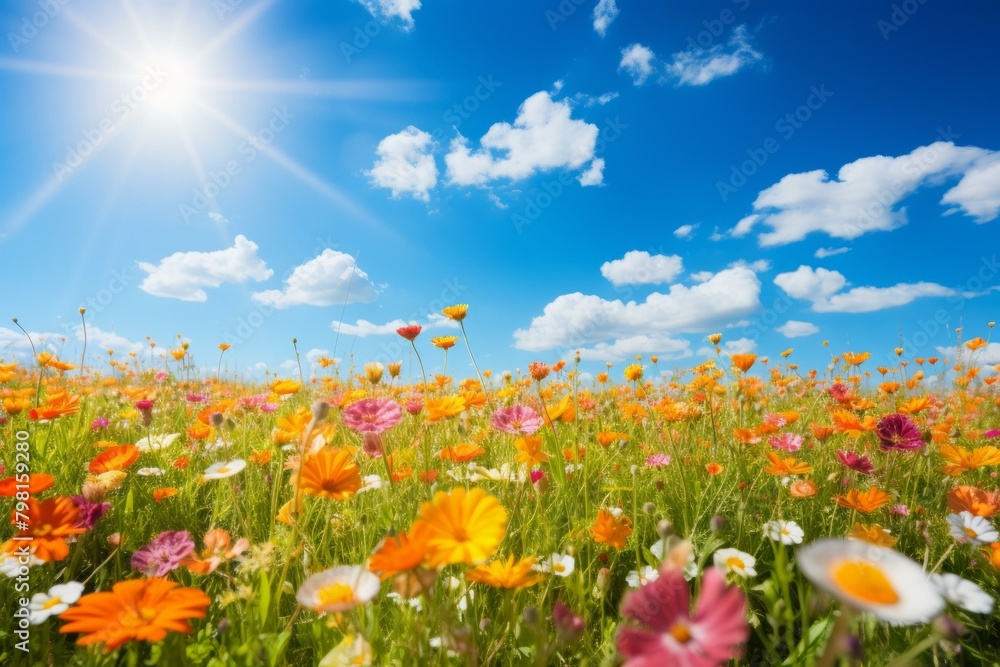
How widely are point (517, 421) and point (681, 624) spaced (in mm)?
1129

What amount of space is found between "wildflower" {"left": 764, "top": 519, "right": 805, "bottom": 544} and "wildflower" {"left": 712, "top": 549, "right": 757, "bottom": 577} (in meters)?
0.17

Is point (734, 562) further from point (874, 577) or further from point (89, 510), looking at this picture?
point (89, 510)

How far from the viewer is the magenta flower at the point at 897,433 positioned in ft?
5.73

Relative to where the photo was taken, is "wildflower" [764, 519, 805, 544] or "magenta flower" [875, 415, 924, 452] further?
"magenta flower" [875, 415, 924, 452]

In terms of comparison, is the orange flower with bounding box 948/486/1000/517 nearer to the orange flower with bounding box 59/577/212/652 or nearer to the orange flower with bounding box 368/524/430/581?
the orange flower with bounding box 368/524/430/581

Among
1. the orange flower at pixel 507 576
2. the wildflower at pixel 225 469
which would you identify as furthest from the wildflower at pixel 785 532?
the wildflower at pixel 225 469

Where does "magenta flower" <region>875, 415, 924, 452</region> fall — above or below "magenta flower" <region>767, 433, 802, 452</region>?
above

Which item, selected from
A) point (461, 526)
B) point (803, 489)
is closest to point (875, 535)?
point (803, 489)

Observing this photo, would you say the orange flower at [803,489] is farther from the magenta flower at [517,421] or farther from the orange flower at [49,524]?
the orange flower at [49,524]

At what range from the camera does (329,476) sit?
1.04 meters

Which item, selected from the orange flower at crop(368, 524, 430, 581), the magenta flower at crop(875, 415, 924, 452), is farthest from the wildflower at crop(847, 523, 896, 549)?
the orange flower at crop(368, 524, 430, 581)

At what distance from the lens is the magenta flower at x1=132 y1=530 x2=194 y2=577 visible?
4.10 ft

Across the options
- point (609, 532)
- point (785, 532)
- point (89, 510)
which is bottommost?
point (785, 532)

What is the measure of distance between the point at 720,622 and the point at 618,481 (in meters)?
1.84
